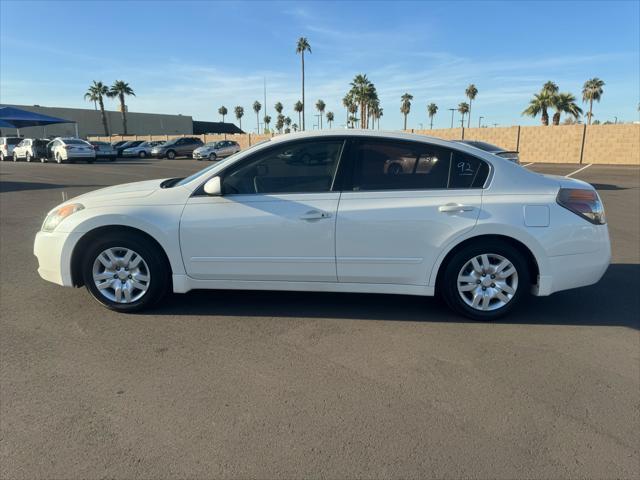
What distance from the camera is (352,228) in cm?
394

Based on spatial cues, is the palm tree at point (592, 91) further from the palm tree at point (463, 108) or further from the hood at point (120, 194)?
the hood at point (120, 194)

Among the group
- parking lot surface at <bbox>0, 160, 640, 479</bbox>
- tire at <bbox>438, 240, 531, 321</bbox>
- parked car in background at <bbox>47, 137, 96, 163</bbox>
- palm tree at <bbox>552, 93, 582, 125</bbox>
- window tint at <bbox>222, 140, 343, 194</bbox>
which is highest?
palm tree at <bbox>552, 93, 582, 125</bbox>

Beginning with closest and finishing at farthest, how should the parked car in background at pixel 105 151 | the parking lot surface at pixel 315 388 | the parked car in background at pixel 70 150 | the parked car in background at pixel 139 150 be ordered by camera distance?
the parking lot surface at pixel 315 388 → the parked car in background at pixel 70 150 → the parked car in background at pixel 105 151 → the parked car in background at pixel 139 150

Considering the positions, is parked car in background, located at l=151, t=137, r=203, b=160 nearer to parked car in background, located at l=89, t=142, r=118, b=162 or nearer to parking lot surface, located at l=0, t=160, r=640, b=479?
parked car in background, located at l=89, t=142, r=118, b=162

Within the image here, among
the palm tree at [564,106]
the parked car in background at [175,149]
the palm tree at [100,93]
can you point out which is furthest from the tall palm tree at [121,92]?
the palm tree at [564,106]

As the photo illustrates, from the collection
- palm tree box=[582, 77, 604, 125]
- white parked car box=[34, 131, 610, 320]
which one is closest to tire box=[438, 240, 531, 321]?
white parked car box=[34, 131, 610, 320]

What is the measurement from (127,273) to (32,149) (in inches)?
1278

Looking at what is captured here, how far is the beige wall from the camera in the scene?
28.5 metres

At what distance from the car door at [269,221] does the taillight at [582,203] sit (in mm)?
1949

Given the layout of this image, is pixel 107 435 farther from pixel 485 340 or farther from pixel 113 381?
pixel 485 340

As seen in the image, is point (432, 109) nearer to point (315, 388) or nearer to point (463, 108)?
point (463, 108)

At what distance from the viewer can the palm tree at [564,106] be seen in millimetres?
41562

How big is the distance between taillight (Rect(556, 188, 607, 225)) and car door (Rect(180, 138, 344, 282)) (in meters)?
1.95

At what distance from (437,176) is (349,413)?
2.20m
